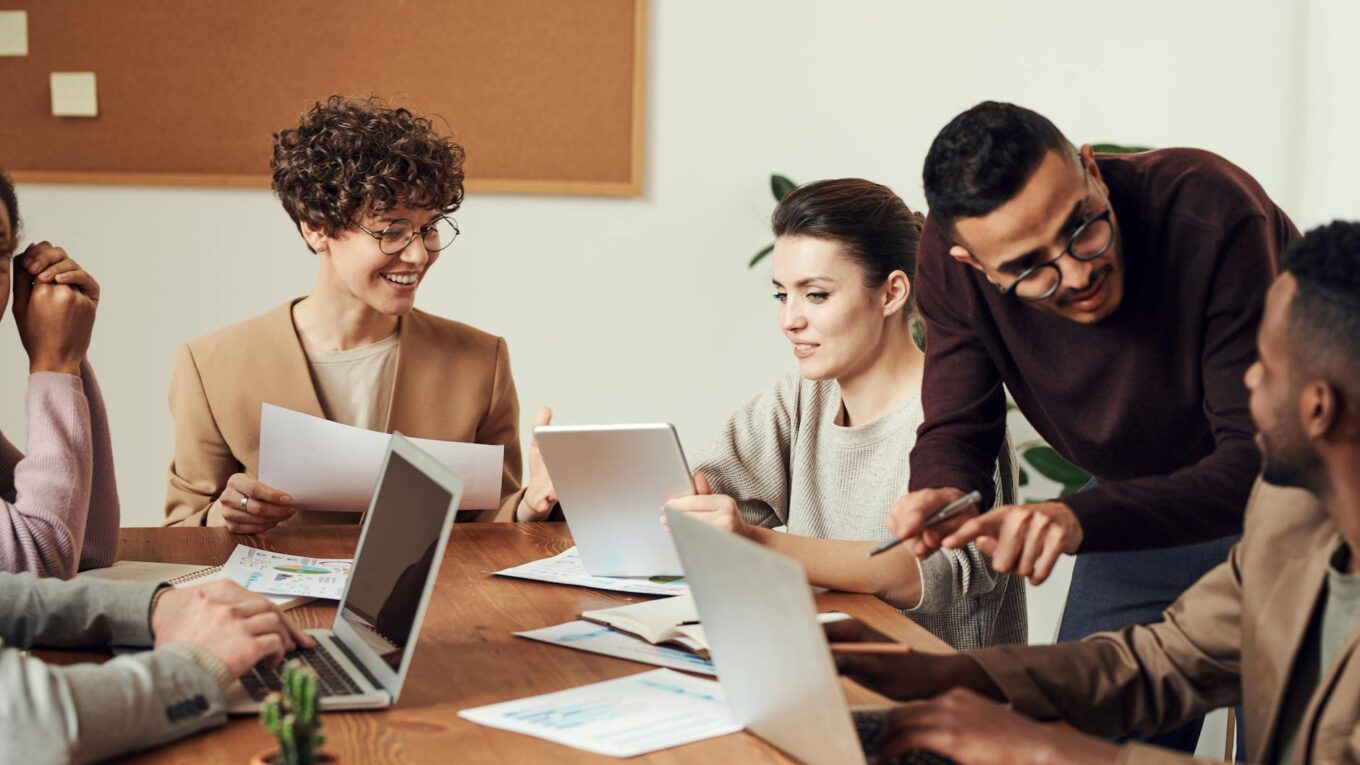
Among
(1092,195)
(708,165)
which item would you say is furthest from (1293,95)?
(1092,195)

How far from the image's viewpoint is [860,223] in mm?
2166

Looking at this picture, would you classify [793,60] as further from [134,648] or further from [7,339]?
[134,648]

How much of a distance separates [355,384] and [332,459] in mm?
325

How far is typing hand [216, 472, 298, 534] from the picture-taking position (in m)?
2.09

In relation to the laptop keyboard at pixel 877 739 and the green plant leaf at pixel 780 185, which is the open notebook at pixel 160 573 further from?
the green plant leaf at pixel 780 185

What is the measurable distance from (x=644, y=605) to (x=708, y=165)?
80.0 inches

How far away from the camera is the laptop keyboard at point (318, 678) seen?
132cm

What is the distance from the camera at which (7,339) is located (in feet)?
10.7

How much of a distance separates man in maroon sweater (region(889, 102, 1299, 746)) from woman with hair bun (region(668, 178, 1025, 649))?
17 centimetres

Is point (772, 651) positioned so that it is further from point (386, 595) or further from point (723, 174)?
point (723, 174)

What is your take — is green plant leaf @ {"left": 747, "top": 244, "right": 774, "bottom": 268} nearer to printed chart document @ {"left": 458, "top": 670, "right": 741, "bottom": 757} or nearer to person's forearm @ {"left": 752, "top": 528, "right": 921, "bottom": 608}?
person's forearm @ {"left": 752, "top": 528, "right": 921, "bottom": 608}

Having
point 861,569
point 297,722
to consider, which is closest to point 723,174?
point 861,569

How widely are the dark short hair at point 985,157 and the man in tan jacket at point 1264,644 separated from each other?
39 centimetres

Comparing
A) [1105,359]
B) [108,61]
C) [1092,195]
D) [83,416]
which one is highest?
[108,61]
